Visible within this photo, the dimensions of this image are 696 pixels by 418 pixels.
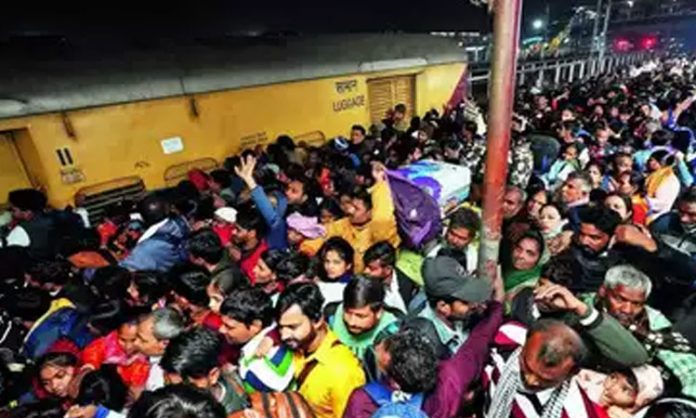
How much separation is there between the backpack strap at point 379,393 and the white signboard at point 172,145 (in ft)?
15.4

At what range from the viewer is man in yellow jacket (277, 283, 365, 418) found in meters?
1.86

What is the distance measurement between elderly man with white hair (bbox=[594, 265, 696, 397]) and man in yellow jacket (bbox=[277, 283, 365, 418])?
1261 millimetres

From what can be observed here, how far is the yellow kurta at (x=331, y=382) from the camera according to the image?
1853 mm

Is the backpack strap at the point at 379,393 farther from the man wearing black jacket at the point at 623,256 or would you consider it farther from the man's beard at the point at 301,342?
the man wearing black jacket at the point at 623,256

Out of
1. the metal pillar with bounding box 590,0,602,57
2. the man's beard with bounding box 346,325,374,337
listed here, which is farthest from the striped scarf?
the metal pillar with bounding box 590,0,602,57

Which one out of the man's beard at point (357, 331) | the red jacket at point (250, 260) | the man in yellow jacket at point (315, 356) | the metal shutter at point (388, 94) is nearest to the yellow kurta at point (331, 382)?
the man in yellow jacket at point (315, 356)

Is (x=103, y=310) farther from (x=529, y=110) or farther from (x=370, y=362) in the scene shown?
(x=529, y=110)

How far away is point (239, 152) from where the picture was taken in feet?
20.6

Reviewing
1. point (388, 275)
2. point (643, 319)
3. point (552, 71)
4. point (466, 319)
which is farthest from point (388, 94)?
point (552, 71)

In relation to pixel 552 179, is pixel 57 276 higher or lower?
higher

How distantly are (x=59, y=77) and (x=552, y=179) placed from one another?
5652 millimetres

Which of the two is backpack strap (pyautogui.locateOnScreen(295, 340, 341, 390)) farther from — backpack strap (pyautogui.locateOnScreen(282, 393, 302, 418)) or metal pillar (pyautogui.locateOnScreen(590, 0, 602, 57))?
metal pillar (pyautogui.locateOnScreen(590, 0, 602, 57))

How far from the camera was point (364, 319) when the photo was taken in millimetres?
2139

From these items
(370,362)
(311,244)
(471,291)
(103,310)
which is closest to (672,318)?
(471,291)
